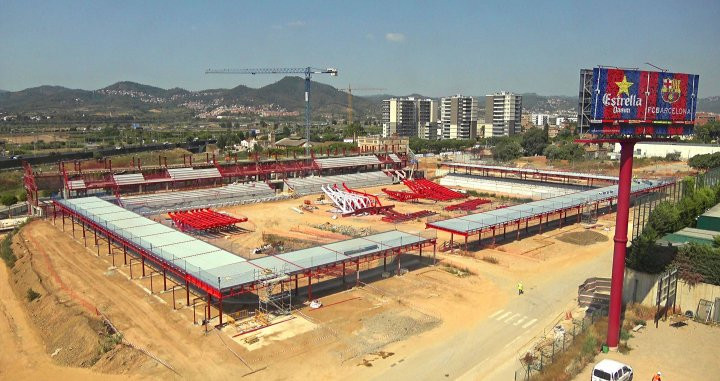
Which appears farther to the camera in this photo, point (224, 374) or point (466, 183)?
point (466, 183)

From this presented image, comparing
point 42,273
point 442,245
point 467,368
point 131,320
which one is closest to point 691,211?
point 442,245

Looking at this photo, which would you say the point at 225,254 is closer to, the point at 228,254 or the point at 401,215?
the point at 228,254

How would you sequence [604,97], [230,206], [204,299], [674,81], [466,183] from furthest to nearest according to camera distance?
1. [466,183]
2. [230,206]
3. [204,299]
4. [674,81]
5. [604,97]

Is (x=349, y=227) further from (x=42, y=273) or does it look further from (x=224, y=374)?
(x=224, y=374)

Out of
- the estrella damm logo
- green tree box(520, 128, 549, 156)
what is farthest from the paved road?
green tree box(520, 128, 549, 156)

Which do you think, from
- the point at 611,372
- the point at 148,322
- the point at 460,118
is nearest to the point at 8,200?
the point at 148,322

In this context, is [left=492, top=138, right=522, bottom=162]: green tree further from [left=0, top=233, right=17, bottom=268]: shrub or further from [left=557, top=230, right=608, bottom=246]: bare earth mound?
[left=0, top=233, right=17, bottom=268]: shrub
